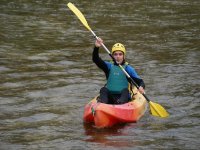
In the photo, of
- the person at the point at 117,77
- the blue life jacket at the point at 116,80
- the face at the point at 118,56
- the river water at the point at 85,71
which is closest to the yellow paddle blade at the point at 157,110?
the river water at the point at 85,71

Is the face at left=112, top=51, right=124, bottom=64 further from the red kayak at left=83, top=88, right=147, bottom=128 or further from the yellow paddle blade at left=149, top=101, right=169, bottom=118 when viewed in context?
the yellow paddle blade at left=149, top=101, right=169, bottom=118

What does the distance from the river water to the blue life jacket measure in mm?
850

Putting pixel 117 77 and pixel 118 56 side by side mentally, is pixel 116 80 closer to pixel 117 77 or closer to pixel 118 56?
pixel 117 77

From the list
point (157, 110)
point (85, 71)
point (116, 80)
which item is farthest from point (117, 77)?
point (85, 71)

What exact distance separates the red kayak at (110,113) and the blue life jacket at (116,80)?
45 cm

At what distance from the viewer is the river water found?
389 inches

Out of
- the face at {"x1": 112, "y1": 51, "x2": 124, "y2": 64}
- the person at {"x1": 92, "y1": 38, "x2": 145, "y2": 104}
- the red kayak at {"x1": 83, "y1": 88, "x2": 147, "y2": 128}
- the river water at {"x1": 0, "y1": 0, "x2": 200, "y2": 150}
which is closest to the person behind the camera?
the river water at {"x1": 0, "y1": 0, "x2": 200, "y2": 150}

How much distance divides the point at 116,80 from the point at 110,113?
1.13 m

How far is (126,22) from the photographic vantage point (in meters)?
23.6

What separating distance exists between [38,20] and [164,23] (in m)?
5.46

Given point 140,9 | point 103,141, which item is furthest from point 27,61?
point 140,9

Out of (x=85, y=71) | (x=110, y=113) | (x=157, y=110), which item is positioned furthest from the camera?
(x=85, y=71)

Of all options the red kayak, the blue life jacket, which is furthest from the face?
the red kayak

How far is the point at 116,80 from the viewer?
11.1 m
